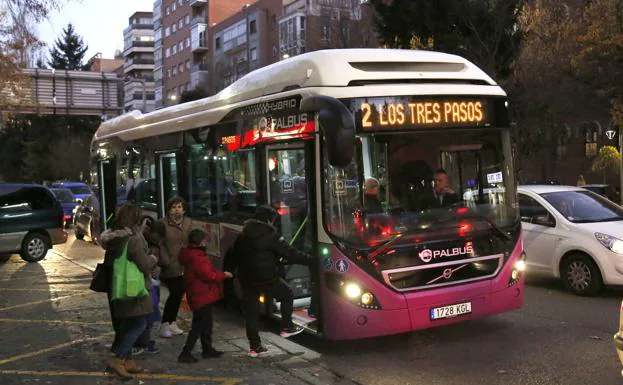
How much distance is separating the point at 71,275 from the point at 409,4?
68.2 ft

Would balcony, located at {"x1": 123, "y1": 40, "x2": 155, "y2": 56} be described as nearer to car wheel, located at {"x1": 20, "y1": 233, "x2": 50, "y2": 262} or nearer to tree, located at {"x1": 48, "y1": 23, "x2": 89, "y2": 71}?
tree, located at {"x1": 48, "y1": 23, "x2": 89, "y2": 71}

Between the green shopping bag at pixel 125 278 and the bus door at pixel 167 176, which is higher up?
the bus door at pixel 167 176

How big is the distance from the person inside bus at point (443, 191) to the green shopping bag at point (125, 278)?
3057 mm

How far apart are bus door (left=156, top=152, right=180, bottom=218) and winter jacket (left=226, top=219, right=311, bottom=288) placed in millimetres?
3846

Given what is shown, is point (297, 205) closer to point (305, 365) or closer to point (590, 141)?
point (305, 365)

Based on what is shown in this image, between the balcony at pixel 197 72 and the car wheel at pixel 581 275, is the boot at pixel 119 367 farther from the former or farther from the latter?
the balcony at pixel 197 72

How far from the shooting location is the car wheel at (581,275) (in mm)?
8586

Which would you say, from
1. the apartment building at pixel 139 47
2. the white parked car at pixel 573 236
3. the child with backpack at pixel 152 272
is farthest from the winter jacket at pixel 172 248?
the apartment building at pixel 139 47

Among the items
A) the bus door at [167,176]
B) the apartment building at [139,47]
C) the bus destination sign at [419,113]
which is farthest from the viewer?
the apartment building at [139,47]

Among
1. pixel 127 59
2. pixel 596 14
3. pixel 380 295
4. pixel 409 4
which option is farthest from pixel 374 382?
pixel 127 59

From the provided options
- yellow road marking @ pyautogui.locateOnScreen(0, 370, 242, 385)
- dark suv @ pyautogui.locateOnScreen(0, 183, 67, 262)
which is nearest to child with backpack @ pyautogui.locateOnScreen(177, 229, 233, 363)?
yellow road marking @ pyautogui.locateOnScreen(0, 370, 242, 385)

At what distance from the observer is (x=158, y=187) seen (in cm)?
1023

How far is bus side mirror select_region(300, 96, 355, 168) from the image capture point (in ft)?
17.3

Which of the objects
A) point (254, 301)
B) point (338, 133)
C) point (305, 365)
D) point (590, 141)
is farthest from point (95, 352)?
point (590, 141)
